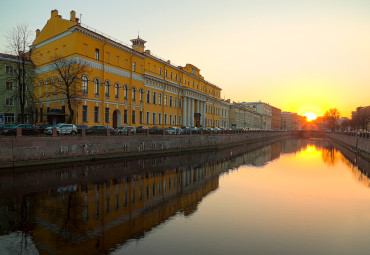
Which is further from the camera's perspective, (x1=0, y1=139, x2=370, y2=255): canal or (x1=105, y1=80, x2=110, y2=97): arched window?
(x1=105, y1=80, x2=110, y2=97): arched window

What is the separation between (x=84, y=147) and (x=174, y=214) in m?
16.7

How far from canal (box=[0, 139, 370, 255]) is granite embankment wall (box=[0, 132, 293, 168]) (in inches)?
51.9

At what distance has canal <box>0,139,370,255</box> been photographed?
337 inches

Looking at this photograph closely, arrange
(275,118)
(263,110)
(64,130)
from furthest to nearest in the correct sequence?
(275,118) → (263,110) → (64,130)

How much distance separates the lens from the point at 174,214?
1196 cm

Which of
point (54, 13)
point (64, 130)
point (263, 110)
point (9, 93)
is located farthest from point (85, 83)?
point (263, 110)

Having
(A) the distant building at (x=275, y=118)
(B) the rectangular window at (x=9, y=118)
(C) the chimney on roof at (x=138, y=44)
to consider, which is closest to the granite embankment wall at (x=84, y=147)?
(C) the chimney on roof at (x=138, y=44)

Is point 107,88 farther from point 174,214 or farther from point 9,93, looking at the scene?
point 174,214

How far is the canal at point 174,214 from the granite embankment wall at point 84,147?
132 centimetres

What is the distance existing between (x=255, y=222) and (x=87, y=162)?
1902 centimetres

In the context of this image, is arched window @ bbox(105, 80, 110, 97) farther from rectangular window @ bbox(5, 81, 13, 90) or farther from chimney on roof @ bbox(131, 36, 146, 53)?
rectangular window @ bbox(5, 81, 13, 90)

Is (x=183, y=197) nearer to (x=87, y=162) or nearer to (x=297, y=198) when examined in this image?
(x=297, y=198)

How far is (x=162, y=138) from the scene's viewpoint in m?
36.2

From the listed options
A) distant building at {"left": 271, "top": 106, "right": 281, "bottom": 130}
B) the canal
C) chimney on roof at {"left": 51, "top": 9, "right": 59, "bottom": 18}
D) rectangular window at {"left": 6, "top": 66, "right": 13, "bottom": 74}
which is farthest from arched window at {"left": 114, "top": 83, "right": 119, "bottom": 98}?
distant building at {"left": 271, "top": 106, "right": 281, "bottom": 130}
